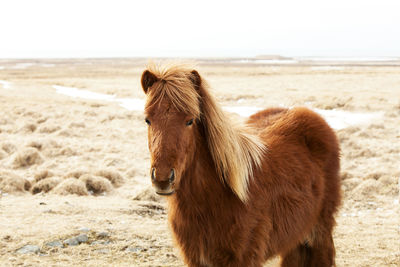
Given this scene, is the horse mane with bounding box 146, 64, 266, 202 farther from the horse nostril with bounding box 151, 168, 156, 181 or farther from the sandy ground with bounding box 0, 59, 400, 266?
the horse nostril with bounding box 151, 168, 156, 181

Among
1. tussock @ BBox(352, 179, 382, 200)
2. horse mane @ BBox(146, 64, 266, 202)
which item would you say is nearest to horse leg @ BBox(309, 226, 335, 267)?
horse mane @ BBox(146, 64, 266, 202)

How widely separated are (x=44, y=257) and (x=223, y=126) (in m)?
3.24

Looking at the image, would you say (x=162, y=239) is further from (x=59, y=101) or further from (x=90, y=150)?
(x=59, y=101)

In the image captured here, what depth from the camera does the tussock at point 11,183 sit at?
8102 mm

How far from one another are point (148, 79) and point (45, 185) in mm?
6688

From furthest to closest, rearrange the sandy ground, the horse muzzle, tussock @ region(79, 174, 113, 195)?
tussock @ region(79, 174, 113, 195) < the sandy ground < the horse muzzle

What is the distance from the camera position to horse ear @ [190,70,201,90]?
2.76m

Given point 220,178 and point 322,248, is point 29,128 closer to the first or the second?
point 322,248

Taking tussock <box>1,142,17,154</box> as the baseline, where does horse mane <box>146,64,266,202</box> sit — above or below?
above

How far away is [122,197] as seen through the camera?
27.8ft

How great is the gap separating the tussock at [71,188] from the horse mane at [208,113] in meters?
5.97

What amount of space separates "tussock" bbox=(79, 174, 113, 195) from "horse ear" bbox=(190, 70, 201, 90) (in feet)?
21.2

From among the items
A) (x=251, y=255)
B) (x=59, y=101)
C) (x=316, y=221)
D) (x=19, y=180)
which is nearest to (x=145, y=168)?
(x=19, y=180)

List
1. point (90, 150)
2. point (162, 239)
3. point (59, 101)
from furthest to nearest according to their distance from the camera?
point (59, 101) → point (90, 150) → point (162, 239)
